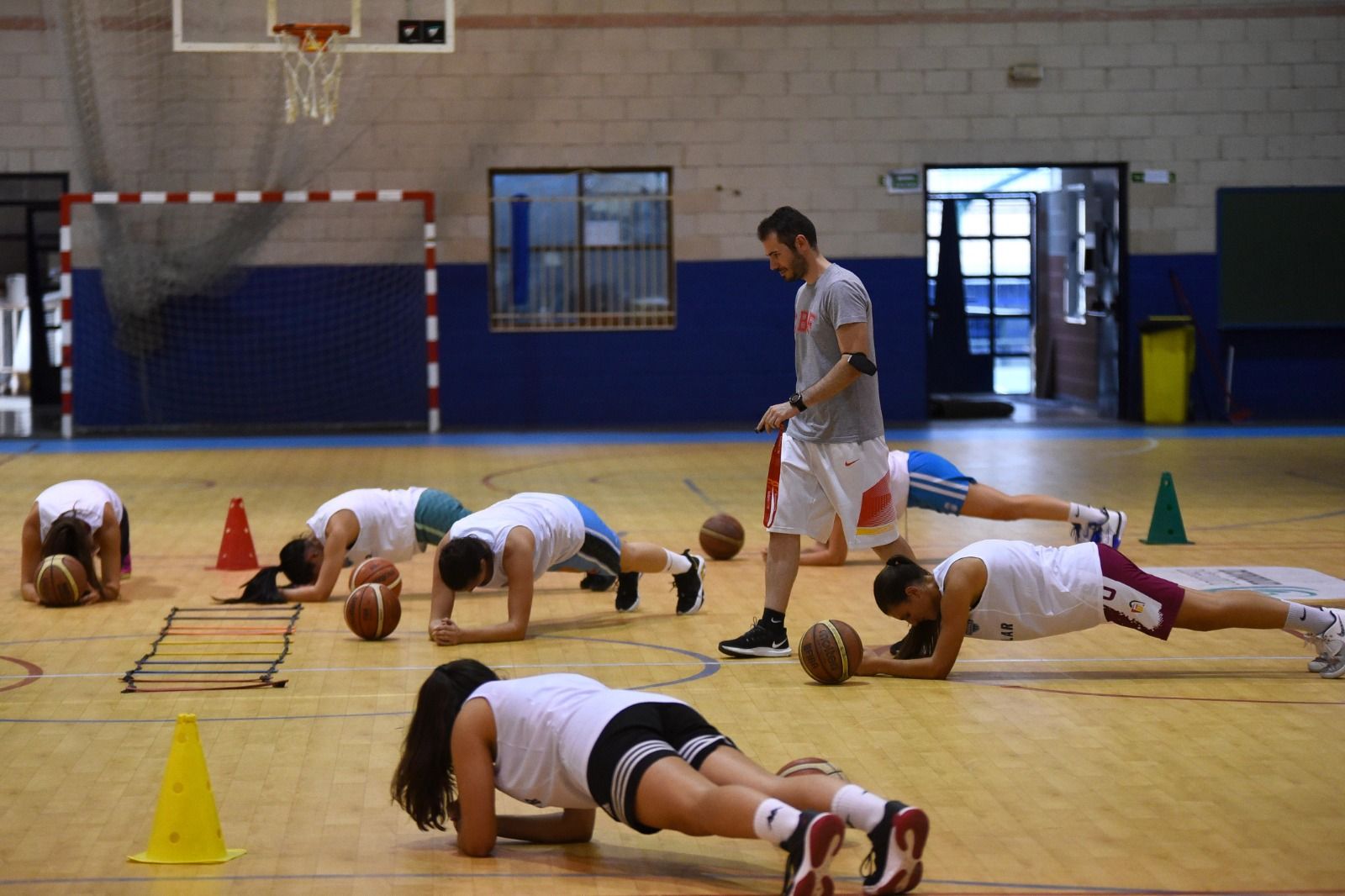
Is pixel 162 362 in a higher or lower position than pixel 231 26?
lower

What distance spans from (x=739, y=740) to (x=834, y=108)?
590 inches

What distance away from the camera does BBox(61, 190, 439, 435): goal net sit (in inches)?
753

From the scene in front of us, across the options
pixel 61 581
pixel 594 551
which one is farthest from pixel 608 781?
pixel 61 581

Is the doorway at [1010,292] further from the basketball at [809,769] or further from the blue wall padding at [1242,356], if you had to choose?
the basketball at [809,769]

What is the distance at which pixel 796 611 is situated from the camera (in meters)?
8.48

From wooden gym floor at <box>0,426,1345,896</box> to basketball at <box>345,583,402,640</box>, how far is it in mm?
93

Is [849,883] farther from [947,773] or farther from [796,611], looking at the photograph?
[796,611]

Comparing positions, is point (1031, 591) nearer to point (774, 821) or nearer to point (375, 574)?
point (774, 821)

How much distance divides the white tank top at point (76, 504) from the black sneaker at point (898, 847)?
596cm

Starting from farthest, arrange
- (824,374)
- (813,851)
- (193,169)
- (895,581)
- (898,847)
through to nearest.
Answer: (193,169) → (824,374) → (895,581) → (898,847) → (813,851)

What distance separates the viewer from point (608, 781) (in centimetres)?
430

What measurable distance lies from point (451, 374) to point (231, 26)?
15.8ft

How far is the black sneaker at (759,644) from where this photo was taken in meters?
7.36

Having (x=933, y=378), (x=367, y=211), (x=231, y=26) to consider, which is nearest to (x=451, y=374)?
(x=367, y=211)
